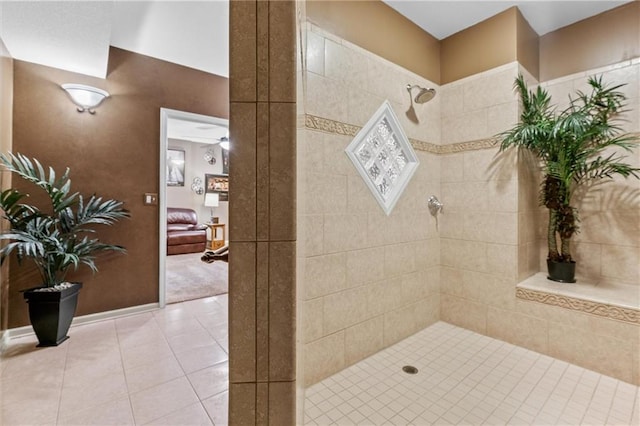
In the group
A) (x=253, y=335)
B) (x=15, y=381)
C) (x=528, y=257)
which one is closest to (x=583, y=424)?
(x=528, y=257)

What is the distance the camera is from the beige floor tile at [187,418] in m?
1.35

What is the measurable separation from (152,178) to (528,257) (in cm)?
351

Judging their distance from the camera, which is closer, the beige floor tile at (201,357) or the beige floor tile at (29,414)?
the beige floor tile at (29,414)

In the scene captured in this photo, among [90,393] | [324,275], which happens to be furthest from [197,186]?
[324,275]

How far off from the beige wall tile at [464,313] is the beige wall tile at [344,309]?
1.02 metres

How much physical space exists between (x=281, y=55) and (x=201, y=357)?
205 centimetres

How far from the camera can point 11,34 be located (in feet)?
5.96

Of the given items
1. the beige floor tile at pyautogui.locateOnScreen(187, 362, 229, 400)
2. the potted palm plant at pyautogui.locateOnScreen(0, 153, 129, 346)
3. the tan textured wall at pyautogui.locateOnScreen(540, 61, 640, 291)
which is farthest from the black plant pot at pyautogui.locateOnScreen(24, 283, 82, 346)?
the tan textured wall at pyautogui.locateOnScreen(540, 61, 640, 291)

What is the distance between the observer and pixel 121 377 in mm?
1679

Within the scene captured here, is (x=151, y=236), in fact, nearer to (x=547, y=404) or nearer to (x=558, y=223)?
(x=547, y=404)

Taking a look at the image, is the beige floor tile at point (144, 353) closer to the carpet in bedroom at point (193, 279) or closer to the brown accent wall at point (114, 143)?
the brown accent wall at point (114, 143)

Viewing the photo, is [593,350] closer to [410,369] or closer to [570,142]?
[410,369]

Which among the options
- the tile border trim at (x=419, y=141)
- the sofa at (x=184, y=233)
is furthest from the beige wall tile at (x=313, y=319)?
the sofa at (x=184, y=233)

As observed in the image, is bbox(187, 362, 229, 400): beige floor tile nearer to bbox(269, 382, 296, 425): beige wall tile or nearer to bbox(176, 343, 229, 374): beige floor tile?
bbox(176, 343, 229, 374): beige floor tile
